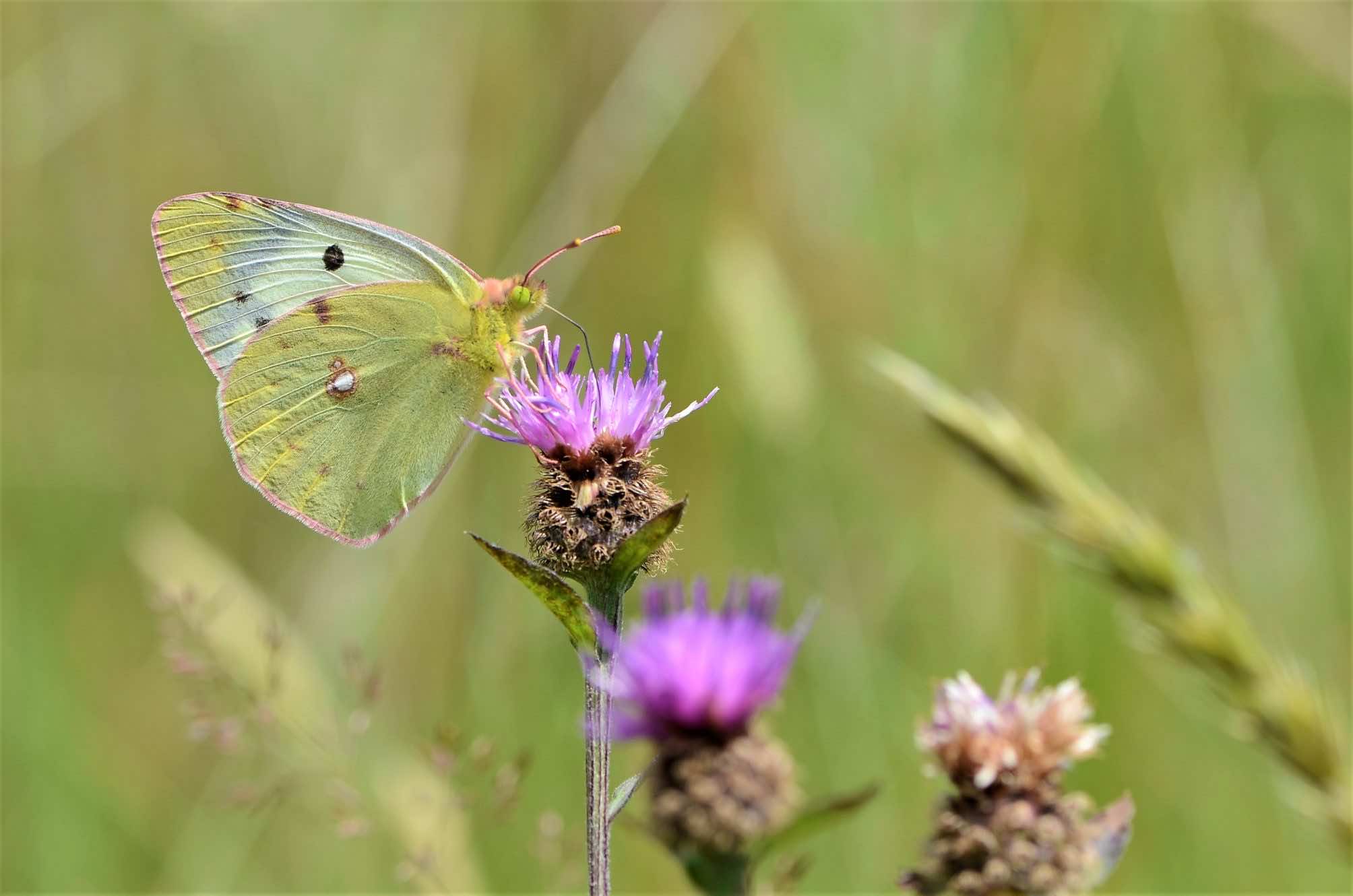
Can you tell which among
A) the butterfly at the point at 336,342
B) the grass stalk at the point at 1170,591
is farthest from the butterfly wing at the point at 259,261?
the grass stalk at the point at 1170,591

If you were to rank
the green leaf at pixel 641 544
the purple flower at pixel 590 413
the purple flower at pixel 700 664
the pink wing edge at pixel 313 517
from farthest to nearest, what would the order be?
the pink wing edge at pixel 313 517, the purple flower at pixel 700 664, the purple flower at pixel 590 413, the green leaf at pixel 641 544

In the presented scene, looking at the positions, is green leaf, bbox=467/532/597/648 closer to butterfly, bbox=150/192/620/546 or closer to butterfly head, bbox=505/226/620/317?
butterfly, bbox=150/192/620/546

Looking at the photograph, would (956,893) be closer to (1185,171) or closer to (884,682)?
(884,682)

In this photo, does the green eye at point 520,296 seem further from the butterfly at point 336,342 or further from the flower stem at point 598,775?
the flower stem at point 598,775

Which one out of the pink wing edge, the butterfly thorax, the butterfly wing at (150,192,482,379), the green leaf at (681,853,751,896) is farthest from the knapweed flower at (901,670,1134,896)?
the butterfly wing at (150,192,482,379)

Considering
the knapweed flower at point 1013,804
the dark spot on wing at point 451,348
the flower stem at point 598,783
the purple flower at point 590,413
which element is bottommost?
the flower stem at point 598,783

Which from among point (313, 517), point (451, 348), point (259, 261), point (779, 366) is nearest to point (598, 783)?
point (313, 517)

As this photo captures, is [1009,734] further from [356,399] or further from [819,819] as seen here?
[356,399]
